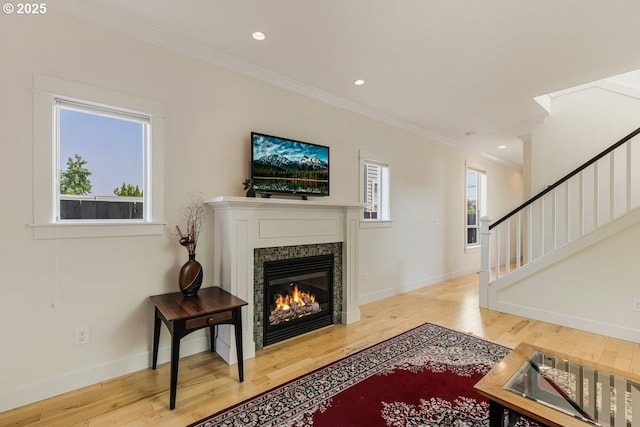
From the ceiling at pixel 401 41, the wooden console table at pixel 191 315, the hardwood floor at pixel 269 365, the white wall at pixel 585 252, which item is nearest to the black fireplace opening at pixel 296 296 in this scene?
the hardwood floor at pixel 269 365

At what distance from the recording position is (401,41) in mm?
2629

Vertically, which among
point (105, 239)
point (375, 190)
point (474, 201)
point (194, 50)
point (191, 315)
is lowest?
point (191, 315)

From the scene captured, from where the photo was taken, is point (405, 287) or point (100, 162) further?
point (405, 287)

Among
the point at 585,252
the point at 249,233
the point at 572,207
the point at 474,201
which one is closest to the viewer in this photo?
the point at 249,233

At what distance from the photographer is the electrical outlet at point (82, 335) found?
2229 mm

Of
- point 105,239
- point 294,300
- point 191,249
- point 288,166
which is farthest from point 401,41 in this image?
point 105,239

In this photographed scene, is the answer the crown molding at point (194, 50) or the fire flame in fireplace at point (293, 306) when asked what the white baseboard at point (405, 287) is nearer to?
the fire flame in fireplace at point (293, 306)

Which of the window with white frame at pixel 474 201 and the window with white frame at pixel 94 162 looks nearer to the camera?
the window with white frame at pixel 94 162

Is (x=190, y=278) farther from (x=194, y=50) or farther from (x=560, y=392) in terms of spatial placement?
(x=560, y=392)

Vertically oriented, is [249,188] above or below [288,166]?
below

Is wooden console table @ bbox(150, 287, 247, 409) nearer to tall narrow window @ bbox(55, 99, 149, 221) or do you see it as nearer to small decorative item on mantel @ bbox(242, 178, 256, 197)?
tall narrow window @ bbox(55, 99, 149, 221)

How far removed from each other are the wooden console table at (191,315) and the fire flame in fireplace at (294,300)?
641mm

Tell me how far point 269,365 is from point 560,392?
203 cm

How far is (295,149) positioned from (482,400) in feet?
9.22
